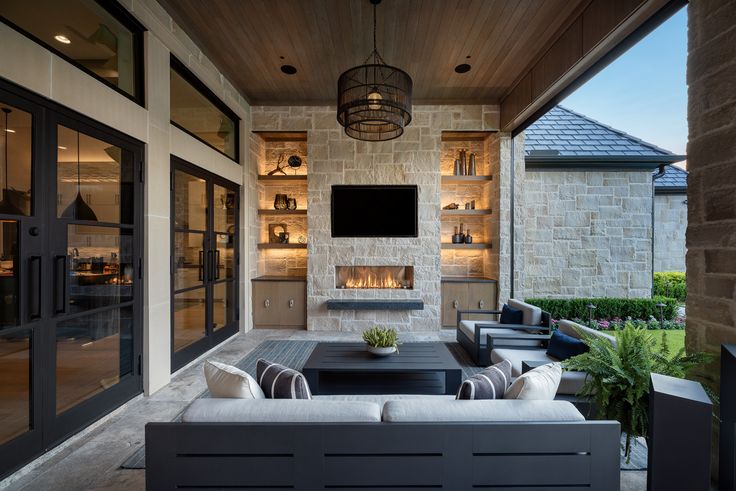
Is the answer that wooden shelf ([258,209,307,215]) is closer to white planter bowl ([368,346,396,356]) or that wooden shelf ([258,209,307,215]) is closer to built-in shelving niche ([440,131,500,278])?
built-in shelving niche ([440,131,500,278])

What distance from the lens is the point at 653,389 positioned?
4.76 ft

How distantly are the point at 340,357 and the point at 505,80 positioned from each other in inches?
169

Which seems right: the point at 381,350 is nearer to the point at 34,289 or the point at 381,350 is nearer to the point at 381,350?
the point at 381,350

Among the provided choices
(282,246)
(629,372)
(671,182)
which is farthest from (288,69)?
(671,182)

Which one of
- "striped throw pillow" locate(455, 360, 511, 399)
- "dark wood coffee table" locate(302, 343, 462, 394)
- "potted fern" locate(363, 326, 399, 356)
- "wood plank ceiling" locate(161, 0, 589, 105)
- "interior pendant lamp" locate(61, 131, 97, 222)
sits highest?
"wood plank ceiling" locate(161, 0, 589, 105)

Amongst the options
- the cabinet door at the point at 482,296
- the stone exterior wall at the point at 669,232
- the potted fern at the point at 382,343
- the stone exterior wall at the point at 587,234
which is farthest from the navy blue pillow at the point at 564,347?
the stone exterior wall at the point at 669,232

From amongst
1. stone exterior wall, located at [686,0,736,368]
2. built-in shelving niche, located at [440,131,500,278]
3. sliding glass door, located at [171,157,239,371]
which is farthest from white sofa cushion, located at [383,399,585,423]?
built-in shelving niche, located at [440,131,500,278]

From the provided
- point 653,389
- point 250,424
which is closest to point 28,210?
point 250,424

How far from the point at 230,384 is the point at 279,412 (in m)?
0.32

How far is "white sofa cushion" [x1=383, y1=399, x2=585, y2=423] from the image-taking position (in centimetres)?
139

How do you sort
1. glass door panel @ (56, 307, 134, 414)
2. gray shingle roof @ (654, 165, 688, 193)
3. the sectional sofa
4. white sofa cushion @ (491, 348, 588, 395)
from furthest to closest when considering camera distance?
1. gray shingle roof @ (654, 165, 688, 193)
2. white sofa cushion @ (491, 348, 588, 395)
3. glass door panel @ (56, 307, 134, 414)
4. the sectional sofa

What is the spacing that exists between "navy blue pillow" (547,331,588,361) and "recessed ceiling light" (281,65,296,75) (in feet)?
14.2

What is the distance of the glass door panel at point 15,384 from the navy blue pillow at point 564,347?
12.3ft

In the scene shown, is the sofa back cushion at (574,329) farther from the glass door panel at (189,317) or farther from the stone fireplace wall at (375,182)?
the glass door panel at (189,317)
